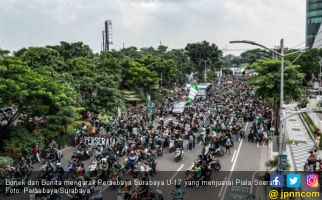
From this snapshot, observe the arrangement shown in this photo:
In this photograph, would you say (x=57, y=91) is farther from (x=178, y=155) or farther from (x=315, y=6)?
(x=315, y=6)

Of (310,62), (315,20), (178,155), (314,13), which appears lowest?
(178,155)

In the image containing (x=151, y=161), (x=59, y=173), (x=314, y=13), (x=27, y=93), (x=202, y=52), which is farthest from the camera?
(x=314, y=13)

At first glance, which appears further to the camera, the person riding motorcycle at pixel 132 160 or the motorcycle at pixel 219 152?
the motorcycle at pixel 219 152

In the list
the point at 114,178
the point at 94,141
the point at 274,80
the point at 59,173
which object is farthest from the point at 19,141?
the point at 274,80

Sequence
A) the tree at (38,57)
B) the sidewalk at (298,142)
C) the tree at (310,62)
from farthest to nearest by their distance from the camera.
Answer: the tree at (310,62), the tree at (38,57), the sidewalk at (298,142)

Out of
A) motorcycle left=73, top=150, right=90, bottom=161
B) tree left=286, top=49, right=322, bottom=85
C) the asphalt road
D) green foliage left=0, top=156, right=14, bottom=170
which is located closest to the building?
tree left=286, top=49, right=322, bottom=85

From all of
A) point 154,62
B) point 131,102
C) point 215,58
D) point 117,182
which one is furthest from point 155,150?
point 215,58

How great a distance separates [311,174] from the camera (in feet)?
65.6

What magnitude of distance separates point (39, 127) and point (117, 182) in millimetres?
11961

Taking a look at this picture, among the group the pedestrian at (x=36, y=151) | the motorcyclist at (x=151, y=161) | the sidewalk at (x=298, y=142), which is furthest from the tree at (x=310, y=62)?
the pedestrian at (x=36, y=151)

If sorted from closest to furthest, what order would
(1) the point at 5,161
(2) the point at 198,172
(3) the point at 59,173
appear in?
(2) the point at 198,172, (3) the point at 59,173, (1) the point at 5,161

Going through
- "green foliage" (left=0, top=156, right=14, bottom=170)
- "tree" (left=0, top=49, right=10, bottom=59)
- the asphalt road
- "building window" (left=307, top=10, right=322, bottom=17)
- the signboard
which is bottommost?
the asphalt road

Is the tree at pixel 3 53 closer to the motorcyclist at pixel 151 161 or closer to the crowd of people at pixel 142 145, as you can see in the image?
the crowd of people at pixel 142 145

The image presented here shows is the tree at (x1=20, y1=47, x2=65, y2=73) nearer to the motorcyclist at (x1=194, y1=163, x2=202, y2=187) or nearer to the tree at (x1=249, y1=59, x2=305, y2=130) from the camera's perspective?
the tree at (x1=249, y1=59, x2=305, y2=130)
